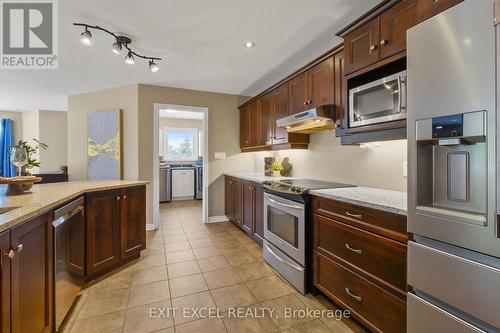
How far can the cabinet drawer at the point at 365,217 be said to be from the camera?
4.33 ft

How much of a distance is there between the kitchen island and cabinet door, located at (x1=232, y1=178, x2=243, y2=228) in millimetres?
1481

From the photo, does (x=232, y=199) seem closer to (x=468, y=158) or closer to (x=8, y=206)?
(x=8, y=206)

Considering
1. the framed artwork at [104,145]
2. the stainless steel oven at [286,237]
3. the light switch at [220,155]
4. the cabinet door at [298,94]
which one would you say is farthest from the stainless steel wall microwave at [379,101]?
the framed artwork at [104,145]

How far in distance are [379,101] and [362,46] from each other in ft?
1.56

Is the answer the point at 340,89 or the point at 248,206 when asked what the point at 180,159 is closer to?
the point at 248,206

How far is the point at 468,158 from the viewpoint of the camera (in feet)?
3.18

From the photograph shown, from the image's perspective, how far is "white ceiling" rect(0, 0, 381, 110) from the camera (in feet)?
6.27

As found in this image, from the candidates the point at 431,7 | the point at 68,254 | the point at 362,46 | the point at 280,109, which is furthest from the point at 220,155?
the point at 431,7

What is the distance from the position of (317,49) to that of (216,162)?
8.60 feet

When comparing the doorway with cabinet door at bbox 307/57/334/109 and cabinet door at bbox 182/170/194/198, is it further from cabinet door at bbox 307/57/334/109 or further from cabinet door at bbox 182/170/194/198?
cabinet door at bbox 307/57/334/109

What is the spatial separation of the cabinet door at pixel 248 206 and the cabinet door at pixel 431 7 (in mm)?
2495

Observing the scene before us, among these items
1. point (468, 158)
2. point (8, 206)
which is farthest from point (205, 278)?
point (468, 158)

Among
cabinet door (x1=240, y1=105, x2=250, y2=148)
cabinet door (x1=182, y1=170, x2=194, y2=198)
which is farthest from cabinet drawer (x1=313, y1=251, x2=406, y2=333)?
cabinet door (x1=182, y1=170, x2=194, y2=198)

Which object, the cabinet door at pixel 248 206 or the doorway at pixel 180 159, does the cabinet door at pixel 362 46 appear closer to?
the cabinet door at pixel 248 206
